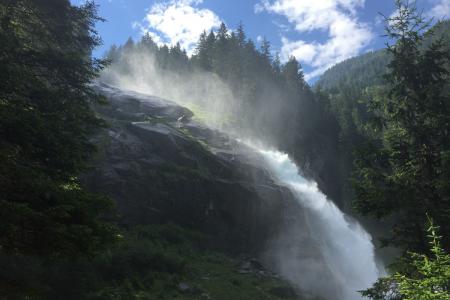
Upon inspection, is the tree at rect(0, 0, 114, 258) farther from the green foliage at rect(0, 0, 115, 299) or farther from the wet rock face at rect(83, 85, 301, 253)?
the wet rock face at rect(83, 85, 301, 253)

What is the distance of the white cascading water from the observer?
90.2 feet

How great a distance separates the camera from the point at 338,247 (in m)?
33.0

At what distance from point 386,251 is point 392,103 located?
34.3 m

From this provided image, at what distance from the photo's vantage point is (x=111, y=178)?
23203 mm

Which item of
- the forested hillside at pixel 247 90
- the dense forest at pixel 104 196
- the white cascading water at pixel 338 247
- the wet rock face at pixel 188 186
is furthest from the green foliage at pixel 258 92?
the dense forest at pixel 104 196

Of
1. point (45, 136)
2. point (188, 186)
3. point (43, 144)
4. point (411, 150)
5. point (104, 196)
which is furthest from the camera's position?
point (188, 186)

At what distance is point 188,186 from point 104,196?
16.5m

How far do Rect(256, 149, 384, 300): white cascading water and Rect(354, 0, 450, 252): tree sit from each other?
46.3 ft

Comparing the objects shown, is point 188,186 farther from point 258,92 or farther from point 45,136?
point 258,92

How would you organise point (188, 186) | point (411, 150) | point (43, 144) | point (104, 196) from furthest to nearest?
point (188, 186), point (411, 150), point (43, 144), point (104, 196)

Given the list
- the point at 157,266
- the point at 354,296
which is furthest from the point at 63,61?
the point at 354,296

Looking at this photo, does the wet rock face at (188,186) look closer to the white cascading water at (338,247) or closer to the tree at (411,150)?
the white cascading water at (338,247)

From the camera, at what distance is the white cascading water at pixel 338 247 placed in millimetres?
27484

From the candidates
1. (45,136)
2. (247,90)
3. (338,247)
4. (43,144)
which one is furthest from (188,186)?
(247,90)
